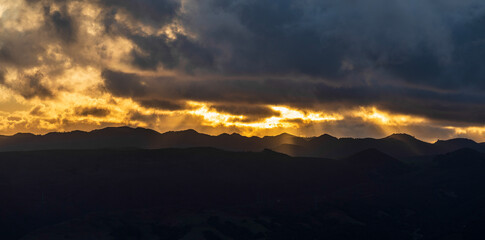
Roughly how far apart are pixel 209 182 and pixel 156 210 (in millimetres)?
43556

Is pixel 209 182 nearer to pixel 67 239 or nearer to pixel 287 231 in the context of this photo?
pixel 287 231

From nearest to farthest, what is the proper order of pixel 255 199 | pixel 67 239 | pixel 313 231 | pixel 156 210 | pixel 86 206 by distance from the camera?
pixel 67 239 → pixel 313 231 → pixel 156 210 → pixel 86 206 → pixel 255 199

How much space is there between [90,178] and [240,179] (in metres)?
53.8

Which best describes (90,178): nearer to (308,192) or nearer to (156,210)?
(156,210)

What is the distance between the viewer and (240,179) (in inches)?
7766

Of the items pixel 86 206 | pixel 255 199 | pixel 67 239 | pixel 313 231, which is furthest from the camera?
pixel 255 199

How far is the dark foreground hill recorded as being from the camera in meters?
127

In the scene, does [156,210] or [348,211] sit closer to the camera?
[156,210]

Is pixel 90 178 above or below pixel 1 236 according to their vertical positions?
above

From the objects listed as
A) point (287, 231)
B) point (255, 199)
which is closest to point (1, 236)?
point (287, 231)

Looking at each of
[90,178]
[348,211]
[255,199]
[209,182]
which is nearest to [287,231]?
[348,211]

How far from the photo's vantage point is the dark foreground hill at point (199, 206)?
12700cm

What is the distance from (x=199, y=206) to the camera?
163 meters

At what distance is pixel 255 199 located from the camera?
179m
